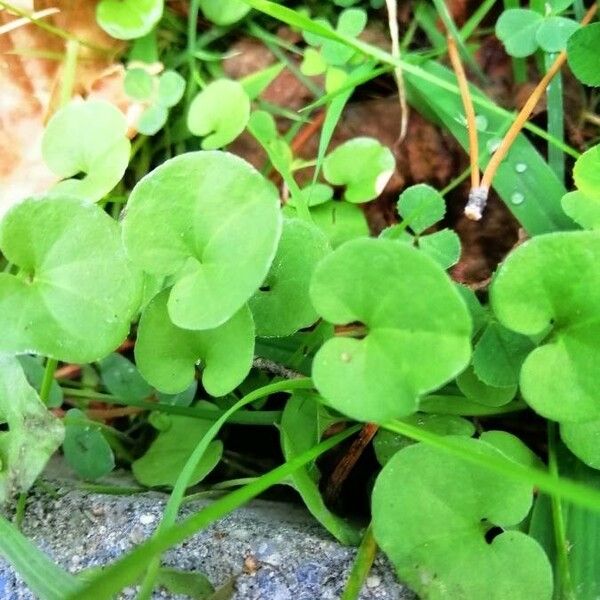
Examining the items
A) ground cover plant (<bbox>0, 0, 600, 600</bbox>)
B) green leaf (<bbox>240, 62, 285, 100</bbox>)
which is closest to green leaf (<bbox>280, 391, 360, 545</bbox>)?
ground cover plant (<bbox>0, 0, 600, 600</bbox>)

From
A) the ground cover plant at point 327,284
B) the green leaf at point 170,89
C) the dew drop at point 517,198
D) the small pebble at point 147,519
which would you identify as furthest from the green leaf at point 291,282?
the green leaf at point 170,89

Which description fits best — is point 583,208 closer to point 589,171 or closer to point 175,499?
point 589,171

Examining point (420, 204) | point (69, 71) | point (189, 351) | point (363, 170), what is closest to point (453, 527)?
point (189, 351)

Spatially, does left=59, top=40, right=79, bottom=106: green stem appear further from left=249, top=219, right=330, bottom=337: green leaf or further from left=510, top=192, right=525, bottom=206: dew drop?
left=510, top=192, right=525, bottom=206: dew drop

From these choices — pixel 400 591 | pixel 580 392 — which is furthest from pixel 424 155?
pixel 400 591

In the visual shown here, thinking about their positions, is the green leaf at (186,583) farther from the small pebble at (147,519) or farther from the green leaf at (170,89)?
the green leaf at (170,89)

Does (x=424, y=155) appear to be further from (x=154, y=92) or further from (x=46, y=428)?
(x=46, y=428)
